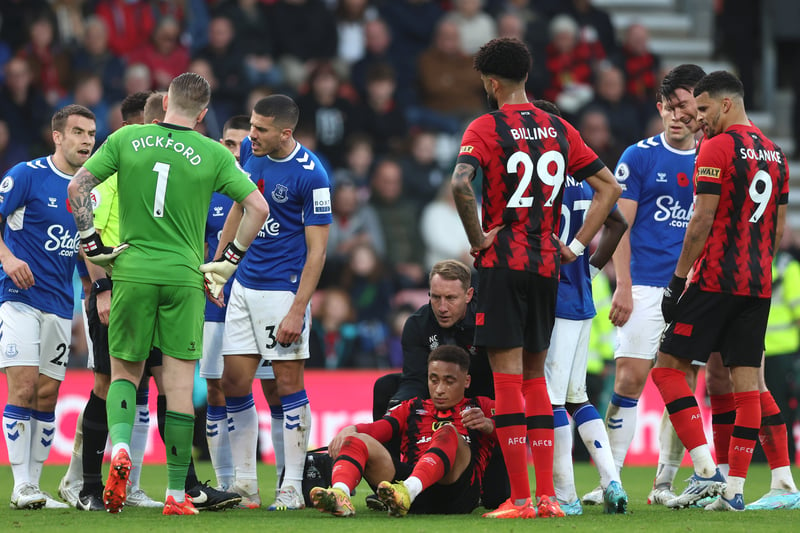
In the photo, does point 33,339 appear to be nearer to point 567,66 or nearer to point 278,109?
point 278,109

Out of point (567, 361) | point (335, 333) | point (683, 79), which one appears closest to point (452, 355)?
point (567, 361)

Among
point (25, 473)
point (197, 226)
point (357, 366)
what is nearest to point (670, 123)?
point (197, 226)

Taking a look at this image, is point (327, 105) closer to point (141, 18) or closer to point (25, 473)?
point (141, 18)

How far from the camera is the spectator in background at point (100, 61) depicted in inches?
610

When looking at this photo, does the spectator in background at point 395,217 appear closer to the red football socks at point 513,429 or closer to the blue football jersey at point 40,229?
the blue football jersey at point 40,229

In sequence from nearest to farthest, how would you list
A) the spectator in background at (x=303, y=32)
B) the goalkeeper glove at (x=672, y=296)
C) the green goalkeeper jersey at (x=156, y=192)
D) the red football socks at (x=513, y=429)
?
the red football socks at (x=513, y=429) → the green goalkeeper jersey at (x=156, y=192) → the goalkeeper glove at (x=672, y=296) → the spectator in background at (x=303, y=32)

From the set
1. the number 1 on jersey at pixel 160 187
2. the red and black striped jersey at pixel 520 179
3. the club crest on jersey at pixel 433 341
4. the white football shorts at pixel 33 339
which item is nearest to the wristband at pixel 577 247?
the red and black striped jersey at pixel 520 179

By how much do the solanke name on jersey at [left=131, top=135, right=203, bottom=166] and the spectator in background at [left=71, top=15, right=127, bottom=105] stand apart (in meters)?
8.77

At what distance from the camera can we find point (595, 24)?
1831 cm

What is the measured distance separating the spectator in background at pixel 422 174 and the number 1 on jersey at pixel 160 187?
9.02 meters

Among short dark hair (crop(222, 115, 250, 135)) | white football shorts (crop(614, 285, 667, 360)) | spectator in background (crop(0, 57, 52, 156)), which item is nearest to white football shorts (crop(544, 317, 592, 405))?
white football shorts (crop(614, 285, 667, 360))

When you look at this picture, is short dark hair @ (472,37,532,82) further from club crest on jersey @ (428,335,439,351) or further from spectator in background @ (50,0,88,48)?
spectator in background @ (50,0,88,48)

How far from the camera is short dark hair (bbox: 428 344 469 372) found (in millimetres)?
7242

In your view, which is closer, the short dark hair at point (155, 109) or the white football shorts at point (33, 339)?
the short dark hair at point (155, 109)
